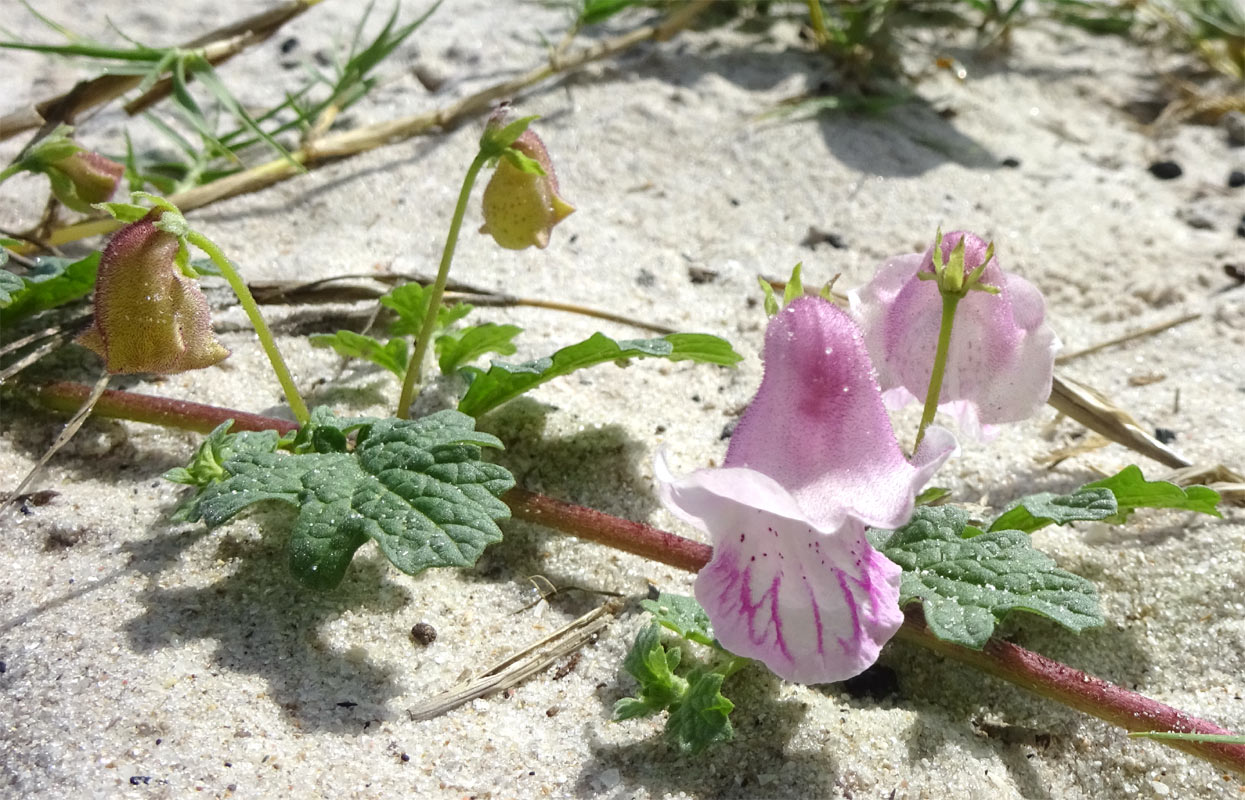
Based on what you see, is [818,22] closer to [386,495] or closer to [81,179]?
[81,179]

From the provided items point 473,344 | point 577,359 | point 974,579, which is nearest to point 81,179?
point 473,344

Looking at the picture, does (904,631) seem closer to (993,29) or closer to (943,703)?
(943,703)

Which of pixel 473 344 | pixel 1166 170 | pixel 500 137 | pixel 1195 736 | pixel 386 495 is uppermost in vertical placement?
pixel 500 137

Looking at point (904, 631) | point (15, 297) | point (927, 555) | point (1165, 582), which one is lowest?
point (1165, 582)

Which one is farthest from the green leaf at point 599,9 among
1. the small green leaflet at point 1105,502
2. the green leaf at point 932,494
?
the small green leaflet at point 1105,502

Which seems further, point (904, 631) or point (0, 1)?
point (0, 1)

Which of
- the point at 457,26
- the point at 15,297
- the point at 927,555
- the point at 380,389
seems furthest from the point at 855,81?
the point at 15,297

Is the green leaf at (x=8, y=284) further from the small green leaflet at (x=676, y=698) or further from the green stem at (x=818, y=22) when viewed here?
the green stem at (x=818, y=22)

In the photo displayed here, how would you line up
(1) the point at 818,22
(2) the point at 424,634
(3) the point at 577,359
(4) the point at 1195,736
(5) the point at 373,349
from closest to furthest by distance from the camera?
(4) the point at 1195,736, (2) the point at 424,634, (3) the point at 577,359, (5) the point at 373,349, (1) the point at 818,22
